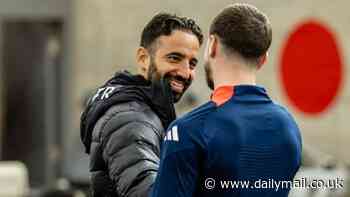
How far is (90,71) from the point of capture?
46.6 ft

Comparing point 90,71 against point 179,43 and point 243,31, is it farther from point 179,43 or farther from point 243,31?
point 243,31

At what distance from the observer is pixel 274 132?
3.89 m

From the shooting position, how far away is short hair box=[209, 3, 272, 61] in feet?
12.7

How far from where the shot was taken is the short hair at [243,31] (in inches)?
152

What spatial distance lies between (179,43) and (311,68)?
8.16 metres

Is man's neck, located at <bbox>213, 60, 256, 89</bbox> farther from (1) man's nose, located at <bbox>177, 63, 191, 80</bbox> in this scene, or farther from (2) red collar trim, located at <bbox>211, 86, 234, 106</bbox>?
(1) man's nose, located at <bbox>177, 63, 191, 80</bbox>

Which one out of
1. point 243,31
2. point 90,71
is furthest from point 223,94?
point 90,71

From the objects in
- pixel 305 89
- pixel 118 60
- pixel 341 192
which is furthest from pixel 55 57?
pixel 341 192

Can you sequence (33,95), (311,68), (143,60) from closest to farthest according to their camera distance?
(143,60) → (311,68) → (33,95)

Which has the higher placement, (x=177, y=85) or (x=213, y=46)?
(x=213, y=46)

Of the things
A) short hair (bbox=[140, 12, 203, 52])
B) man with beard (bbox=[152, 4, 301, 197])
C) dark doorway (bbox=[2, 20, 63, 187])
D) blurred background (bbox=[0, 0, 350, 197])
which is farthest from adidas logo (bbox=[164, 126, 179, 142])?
dark doorway (bbox=[2, 20, 63, 187])

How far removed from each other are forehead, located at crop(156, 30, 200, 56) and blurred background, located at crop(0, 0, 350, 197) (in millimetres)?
6475

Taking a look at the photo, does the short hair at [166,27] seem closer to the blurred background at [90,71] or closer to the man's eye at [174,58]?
the man's eye at [174,58]

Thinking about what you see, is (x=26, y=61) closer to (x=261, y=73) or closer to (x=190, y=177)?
(x=261, y=73)
